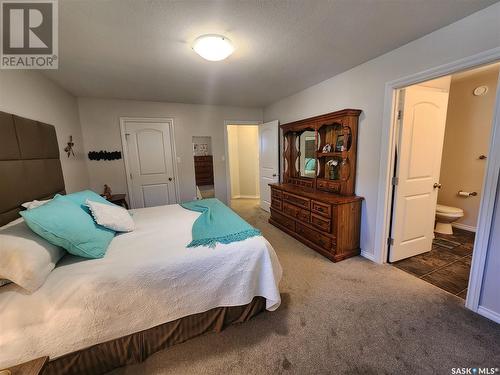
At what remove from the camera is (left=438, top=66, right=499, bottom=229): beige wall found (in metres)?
3.01

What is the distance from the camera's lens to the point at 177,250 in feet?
4.92

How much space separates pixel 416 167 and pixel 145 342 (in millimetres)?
3026

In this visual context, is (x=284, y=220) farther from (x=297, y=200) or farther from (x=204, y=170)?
(x=204, y=170)

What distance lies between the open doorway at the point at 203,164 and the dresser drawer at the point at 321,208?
2.49 meters

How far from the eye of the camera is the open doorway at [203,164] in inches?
175

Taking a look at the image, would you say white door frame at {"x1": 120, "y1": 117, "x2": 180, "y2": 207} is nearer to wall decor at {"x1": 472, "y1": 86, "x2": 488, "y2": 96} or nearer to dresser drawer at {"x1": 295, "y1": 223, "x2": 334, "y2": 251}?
dresser drawer at {"x1": 295, "y1": 223, "x2": 334, "y2": 251}

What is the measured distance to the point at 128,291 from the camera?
1.27m

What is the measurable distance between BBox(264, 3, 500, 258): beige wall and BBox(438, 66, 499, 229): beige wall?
1.95 m

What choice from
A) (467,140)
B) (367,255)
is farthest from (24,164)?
(467,140)

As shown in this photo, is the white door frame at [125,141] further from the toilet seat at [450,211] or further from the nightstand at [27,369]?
the toilet seat at [450,211]

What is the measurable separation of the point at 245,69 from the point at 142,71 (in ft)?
4.00

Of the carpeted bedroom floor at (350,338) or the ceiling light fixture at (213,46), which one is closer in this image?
the carpeted bedroom floor at (350,338)

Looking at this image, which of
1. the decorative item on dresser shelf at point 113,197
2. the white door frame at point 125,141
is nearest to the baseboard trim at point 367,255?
the white door frame at point 125,141

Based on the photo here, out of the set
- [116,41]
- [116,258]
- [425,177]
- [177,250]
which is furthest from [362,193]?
[116,41]
